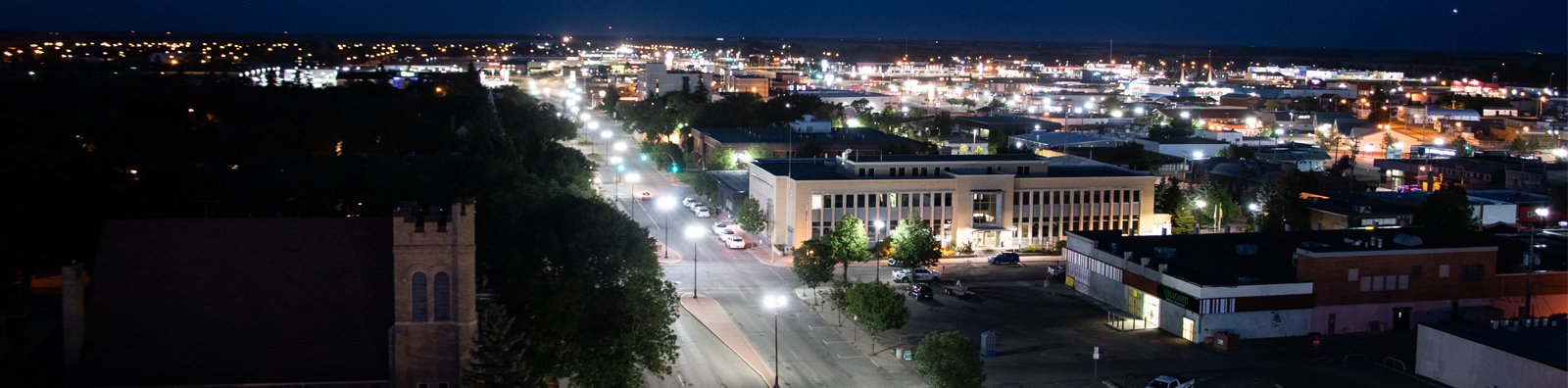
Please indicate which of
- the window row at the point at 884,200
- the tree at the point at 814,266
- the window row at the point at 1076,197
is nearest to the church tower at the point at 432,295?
the tree at the point at 814,266

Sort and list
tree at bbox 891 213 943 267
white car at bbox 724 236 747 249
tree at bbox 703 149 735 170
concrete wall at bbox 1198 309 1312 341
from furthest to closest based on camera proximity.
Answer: tree at bbox 703 149 735 170
white car at bbox 724 236 747 249
tree at bbox 891 213 943 267
concrete wall at bbox 1198 309 1312 341

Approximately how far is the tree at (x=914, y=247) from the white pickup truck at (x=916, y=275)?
0.61ft

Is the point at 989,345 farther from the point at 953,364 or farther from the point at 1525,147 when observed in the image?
the point at 1525,147

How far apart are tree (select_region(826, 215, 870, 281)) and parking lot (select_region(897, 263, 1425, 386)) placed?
318cm

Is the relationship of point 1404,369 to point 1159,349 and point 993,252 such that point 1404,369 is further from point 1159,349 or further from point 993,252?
point 993,252

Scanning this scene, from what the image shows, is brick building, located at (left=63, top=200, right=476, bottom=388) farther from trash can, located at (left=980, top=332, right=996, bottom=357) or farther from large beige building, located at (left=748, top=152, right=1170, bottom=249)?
large beige building, located at (left=748, top=152, right=1170, bottom=249)

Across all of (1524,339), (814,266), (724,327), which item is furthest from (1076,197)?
(1524,339)

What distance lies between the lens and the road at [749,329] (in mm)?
25156

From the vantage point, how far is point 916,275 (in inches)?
1417

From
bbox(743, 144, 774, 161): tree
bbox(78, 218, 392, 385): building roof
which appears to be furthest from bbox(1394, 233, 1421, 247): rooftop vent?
bbox(743, 144, 774, 161): tree

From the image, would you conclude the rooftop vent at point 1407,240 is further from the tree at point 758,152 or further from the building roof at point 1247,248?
the tree at point 758,152

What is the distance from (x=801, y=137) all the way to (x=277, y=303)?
171ft

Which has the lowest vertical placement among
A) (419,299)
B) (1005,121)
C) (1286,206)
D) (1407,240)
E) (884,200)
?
(1286,206)

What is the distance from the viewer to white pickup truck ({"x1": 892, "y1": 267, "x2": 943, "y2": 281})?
35.9 m
